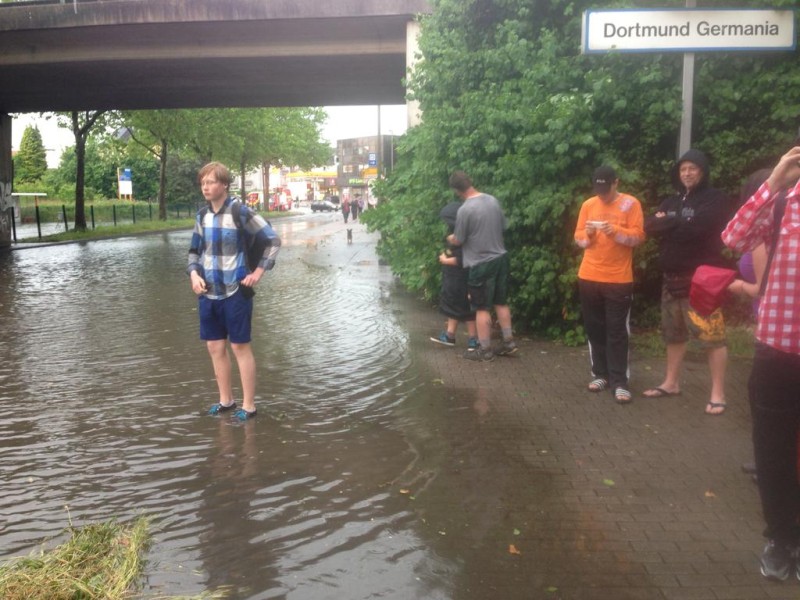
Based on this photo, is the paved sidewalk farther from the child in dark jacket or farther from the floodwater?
the child in dark jacket

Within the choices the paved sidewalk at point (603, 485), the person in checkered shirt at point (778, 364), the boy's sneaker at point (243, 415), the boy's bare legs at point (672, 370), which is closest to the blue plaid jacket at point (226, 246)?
the boy's sneaker at point (243, 415)

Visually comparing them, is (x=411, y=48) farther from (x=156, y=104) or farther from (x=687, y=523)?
(x=156, y=104)

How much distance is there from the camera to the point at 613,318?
6.45 metres

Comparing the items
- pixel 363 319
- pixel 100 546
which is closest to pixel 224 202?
pixel 100 546

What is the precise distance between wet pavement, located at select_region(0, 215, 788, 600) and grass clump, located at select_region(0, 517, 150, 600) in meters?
0.11

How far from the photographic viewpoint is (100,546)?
370 centimetres

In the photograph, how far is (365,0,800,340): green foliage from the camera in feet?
25.3

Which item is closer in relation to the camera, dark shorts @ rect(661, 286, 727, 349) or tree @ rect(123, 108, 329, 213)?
dark shorts @ rect(661, 286, 727, 349)

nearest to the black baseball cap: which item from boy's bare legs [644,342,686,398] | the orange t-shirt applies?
the orange t-shirt

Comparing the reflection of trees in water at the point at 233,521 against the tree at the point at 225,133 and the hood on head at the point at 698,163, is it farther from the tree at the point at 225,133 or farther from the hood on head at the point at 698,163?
the tree at the point at 225,133

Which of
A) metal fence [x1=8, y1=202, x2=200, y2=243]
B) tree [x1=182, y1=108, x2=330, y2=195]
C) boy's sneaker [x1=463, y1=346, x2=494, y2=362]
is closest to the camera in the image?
boy's sneaker [x1=463, y1=346, x2=494, y2=362]

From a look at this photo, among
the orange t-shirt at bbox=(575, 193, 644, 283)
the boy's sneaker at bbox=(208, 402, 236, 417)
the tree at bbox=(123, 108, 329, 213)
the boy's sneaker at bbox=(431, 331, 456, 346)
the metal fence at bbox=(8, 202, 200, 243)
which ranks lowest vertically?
the metal fence at bbox=(8, 202, 200, 243)

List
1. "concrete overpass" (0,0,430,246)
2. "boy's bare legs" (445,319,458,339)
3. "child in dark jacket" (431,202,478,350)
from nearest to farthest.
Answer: "child in dark jacket" (431,202,478,350), "boy's bare legs" (445,319,458,339), "concrete overpass" (0,0,430,246)

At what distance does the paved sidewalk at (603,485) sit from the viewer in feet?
11.6
